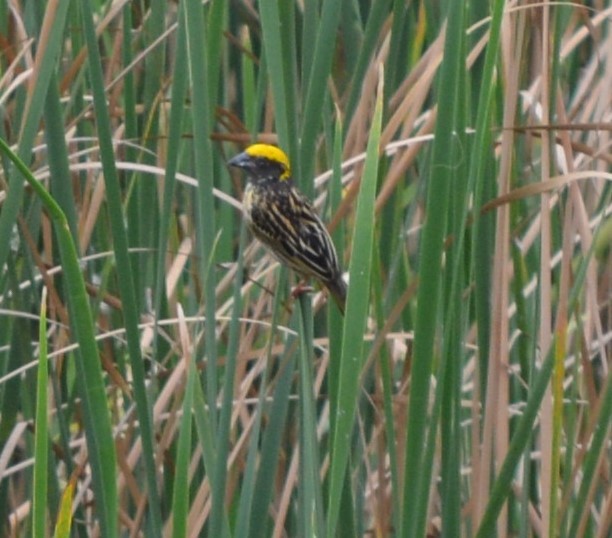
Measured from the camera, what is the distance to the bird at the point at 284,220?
173 centimetres

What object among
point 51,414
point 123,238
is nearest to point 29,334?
point 51,414

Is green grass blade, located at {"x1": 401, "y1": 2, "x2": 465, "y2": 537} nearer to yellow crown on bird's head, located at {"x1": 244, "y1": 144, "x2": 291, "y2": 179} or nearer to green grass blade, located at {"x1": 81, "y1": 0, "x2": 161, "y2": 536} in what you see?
green grass blade, located at {"x1": 81, "y1": 0, "x2": 161, "y2": 536}

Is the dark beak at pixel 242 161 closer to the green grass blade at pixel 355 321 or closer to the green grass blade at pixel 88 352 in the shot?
the green grass blade at pixel 88 352

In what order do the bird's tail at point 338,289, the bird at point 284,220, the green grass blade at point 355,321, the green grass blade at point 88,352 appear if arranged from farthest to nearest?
the bird at point 284,220, the bird's tail at point 338,289, the green grass blade at point 88,352, the green grass blade at point 355,321

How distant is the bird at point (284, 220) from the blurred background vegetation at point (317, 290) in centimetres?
4

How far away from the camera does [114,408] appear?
6.93 ft

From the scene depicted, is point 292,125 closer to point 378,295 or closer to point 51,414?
point 378,295

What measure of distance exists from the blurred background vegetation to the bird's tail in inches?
1.7

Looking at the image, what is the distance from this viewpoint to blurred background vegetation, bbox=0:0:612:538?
130 centimetres

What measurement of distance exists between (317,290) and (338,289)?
0.71 ft

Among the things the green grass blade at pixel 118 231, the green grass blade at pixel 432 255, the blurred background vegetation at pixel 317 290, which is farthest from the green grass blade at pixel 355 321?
the green grass blade at pixel 118 231

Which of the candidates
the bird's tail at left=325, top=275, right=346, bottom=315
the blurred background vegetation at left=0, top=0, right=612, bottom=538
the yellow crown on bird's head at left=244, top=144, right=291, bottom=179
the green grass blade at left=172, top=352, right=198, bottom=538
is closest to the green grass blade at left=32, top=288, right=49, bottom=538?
the blurred background vegetation at left=0, top=0, right=612, bottom=538

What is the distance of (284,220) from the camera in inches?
77.0

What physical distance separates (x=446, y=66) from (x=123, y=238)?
1.42ft
